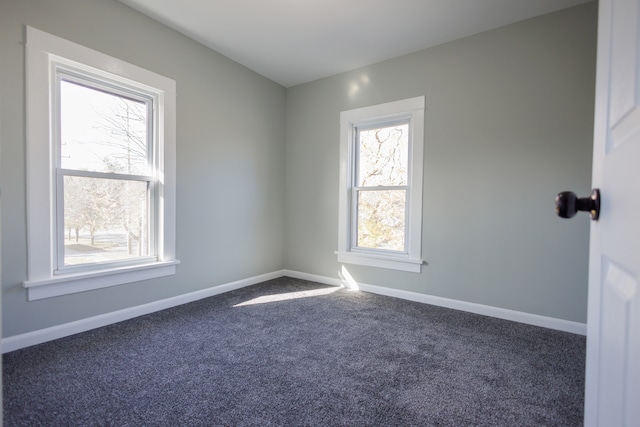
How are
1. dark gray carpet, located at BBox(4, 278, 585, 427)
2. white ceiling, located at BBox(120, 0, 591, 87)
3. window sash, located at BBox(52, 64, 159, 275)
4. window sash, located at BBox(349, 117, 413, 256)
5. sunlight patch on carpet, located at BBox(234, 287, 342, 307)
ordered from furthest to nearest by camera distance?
window sash, located at BBox(349, 117, 413, 256) → sunlight patch on carpet, located at BBox(234, 287, 342, 307) → white ceiling, located at BBox(120, 0, 591, 87) → window sash, located at BBox(52, 64, 159, 275) → dark gray carpet, located at BBox(4, 278, 585, 427)

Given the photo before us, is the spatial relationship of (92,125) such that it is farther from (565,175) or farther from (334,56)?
(565,175)

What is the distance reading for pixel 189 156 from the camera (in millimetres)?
3115

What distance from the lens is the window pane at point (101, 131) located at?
2.37m

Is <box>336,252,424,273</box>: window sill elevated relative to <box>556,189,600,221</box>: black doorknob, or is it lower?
lower

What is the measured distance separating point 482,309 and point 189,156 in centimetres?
325

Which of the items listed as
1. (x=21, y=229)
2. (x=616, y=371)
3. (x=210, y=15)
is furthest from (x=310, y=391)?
(x=210, y=15)

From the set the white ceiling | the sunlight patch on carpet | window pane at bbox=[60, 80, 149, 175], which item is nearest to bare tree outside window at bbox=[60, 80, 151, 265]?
window pane at bbox=[60, 80, 149, 175]

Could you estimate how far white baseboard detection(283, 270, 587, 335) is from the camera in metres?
2.55

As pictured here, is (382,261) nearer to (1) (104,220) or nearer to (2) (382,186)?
(2) (382,186)

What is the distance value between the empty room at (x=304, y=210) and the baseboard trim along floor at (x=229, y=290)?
2 centimetres


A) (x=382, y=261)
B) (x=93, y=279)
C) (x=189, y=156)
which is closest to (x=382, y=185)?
(x=382, y=261)

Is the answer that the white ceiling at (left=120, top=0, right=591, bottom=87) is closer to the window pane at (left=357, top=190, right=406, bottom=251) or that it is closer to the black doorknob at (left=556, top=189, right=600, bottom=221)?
the window pane at (left=357, top=190, right=406, bottom=251)

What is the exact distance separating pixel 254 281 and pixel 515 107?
11.0 feet

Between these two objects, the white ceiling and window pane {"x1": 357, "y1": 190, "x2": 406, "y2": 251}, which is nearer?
the white ceiling
